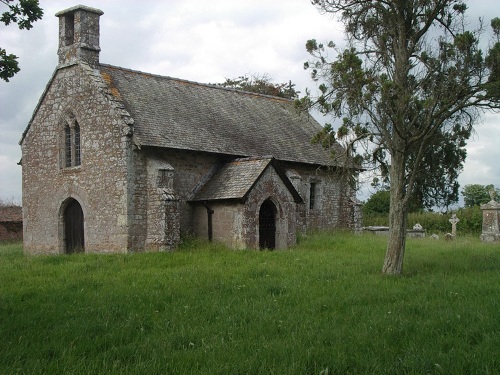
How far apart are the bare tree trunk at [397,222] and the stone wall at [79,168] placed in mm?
10468

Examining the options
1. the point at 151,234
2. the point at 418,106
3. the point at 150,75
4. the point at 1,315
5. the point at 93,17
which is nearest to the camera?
the point at 1,315

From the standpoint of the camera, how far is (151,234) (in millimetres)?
22000

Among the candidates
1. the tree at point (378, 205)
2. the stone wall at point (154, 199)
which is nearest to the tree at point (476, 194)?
the tree at point (378, 205)

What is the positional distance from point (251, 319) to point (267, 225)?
1380cm

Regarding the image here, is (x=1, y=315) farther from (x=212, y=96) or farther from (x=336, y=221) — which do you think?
(x=336, y=221)

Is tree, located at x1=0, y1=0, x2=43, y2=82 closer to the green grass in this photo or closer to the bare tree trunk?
the green grass

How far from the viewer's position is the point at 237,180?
2264 cm

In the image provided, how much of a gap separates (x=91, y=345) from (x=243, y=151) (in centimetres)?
1713

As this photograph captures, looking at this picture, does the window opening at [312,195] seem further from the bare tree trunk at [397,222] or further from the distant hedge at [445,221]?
the bare tree trunk at [397,222]

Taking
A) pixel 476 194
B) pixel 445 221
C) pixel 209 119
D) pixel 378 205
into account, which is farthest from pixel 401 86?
pixel 476 194

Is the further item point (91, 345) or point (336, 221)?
point (336, 221)

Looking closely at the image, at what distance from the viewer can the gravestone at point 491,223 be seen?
27.0 metres


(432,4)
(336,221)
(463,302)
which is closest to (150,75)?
(336,221)

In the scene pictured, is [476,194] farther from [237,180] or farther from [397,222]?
[397,222]
